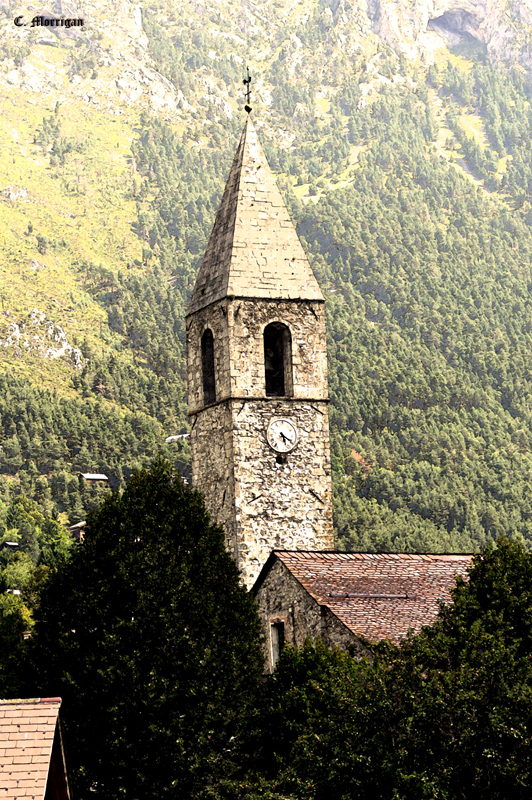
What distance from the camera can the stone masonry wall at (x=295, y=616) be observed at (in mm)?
27672

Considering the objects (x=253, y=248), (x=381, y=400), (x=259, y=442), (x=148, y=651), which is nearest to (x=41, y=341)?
(x=381, y=400)

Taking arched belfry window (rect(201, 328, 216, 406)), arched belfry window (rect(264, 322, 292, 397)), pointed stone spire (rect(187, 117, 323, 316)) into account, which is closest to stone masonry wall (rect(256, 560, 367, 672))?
arched belfry window (rect(264, 322, 292, 397))

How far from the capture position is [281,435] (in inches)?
1345

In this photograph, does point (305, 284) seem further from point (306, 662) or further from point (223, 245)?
point (306, 662)

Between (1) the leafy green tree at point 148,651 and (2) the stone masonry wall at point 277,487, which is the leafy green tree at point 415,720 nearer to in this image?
(1) the leafy green tree at point 148,651

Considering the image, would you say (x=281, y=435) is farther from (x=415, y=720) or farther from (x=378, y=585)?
(x=415, y=720)

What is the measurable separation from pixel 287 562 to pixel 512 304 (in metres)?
153

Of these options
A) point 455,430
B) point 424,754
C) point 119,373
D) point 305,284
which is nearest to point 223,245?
point 305,284

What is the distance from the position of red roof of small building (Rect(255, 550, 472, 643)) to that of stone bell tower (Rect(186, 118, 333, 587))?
272 centimetres

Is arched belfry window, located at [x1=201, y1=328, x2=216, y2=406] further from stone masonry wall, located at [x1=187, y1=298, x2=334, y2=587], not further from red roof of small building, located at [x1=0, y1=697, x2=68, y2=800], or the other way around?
red roof of small building, located at [x1=0, y1=697, x2=68, y2=800]

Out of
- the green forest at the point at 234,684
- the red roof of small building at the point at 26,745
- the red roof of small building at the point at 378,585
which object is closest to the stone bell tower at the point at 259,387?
the red roof of small building at the point at 378,585

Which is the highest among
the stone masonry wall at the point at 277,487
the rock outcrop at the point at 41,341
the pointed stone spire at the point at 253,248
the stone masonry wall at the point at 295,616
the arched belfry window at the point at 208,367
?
the rock outcrop at the point at 41,341

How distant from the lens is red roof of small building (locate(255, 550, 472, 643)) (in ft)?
90.7

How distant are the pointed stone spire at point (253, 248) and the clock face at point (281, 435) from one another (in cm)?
332
